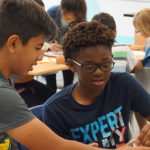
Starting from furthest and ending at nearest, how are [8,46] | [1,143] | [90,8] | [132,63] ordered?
[90,8], [132,63], [1,143], [8,46]

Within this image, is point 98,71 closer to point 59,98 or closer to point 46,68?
point 59,98

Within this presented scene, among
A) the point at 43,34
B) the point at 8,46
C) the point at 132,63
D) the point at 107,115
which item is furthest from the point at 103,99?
the point at 132,63

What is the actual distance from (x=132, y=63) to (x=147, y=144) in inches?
49.4

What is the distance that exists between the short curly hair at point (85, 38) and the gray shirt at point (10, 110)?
0.48 m

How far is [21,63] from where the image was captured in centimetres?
92

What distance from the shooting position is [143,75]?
7.55ft

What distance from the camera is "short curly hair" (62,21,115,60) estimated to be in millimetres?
1160

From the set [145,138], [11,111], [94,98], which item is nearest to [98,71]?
[94,98]

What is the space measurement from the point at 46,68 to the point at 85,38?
1239 millimetres

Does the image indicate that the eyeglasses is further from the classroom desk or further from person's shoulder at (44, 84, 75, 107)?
the classroom desk

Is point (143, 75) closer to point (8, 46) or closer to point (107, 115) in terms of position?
point (107, 115)

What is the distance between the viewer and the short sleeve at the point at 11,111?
78cm

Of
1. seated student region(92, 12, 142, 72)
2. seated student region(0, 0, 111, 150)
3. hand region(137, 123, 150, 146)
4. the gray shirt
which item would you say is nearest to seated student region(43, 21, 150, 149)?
hand region(137, 123, 150, 146)

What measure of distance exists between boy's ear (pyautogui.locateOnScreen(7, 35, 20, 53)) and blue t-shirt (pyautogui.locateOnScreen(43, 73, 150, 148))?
392mm
